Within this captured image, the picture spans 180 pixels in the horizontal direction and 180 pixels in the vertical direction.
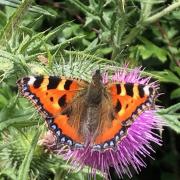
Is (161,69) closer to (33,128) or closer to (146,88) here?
(33,128)

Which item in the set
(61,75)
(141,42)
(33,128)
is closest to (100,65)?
(61,75)

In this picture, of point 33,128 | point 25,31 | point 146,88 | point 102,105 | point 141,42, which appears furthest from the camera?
point 141,42

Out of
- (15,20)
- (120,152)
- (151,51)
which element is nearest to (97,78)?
(120,152)

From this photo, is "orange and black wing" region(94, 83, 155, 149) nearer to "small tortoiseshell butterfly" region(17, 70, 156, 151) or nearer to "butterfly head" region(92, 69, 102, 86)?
"small tortoiseshell butterfly" region(17, 70, 156, 151)

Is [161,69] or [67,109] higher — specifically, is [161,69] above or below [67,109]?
above

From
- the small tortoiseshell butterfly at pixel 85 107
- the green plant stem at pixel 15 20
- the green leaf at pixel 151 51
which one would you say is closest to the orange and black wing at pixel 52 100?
the small tortoiseshell butterfly at pixel 85 107

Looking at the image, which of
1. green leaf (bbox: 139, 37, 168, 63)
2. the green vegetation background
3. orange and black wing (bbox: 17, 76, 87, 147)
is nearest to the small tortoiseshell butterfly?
orange and black wing (bbox: 17, 76, 87, 147)

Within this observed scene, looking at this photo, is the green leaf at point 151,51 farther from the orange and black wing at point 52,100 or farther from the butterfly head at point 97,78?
the orange and black wing at point 52,100
